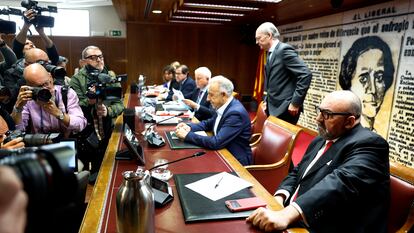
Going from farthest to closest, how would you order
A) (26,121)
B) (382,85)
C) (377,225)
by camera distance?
(382,85)
(26,121)
(377,225)

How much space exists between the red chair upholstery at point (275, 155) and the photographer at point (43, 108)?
1240 mm

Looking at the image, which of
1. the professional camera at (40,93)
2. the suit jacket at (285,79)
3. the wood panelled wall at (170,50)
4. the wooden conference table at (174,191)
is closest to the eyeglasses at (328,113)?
the wooden conference table at (174,191)

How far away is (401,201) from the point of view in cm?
124

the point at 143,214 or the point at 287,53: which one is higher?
the point at 287,53

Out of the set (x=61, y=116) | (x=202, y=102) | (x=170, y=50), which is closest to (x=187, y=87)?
(x=202, y=102)

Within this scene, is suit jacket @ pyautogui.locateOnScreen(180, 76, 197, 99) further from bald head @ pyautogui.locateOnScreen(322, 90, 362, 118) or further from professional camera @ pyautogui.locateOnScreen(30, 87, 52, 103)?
bald head @ pyautogui.locateOnScreen(322, 90, 362, 118)

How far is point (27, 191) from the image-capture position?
0.31 m

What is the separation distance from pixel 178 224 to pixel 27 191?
0.78m

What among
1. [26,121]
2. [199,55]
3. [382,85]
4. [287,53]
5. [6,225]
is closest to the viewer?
[6,225]

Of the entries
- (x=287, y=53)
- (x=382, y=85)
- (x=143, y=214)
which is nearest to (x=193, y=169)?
(x=143, y=214)

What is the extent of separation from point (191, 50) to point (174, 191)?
7.05 metres

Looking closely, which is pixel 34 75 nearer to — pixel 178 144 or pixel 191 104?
pixel 178 144

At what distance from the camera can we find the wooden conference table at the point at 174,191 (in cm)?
101

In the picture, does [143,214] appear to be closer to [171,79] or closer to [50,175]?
[50,175]
